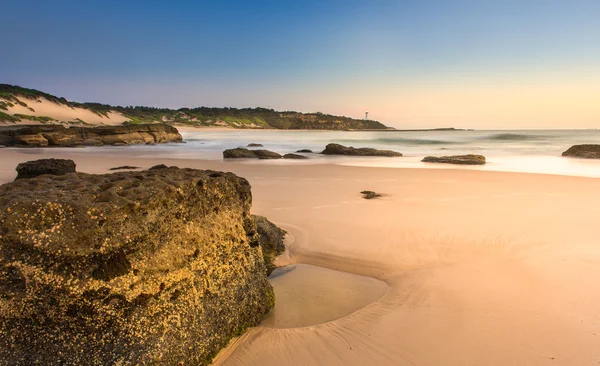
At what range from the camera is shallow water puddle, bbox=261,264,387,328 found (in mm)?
3082

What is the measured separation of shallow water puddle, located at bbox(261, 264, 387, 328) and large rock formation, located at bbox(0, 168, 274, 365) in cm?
64

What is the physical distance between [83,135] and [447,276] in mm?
28947

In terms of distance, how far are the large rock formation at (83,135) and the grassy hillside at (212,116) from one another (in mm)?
19410

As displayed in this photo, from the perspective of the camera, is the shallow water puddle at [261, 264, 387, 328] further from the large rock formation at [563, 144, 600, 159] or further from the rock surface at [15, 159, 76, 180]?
the large rock formation at [563, 144, 600, 159]

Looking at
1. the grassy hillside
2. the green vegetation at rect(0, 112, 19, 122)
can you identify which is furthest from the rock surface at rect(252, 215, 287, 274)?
the grassy hillside

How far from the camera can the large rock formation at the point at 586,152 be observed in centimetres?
1857

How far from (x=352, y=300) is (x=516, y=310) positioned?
1.41 metres

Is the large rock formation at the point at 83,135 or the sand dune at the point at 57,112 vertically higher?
the sand dune at the point at 57,112

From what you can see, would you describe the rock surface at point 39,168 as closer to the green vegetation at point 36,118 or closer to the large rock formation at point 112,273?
the large rock formation at point 112,273

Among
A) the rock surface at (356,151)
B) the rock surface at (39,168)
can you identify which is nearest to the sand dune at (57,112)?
the rock surface at (356,151)

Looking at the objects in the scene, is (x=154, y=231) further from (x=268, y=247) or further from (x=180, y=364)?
(x=268, y=247)

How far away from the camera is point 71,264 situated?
196 centimetres

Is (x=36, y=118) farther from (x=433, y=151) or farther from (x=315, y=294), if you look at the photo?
(x=315, y=294)

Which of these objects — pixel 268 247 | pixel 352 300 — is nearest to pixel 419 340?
pixel 352 300
